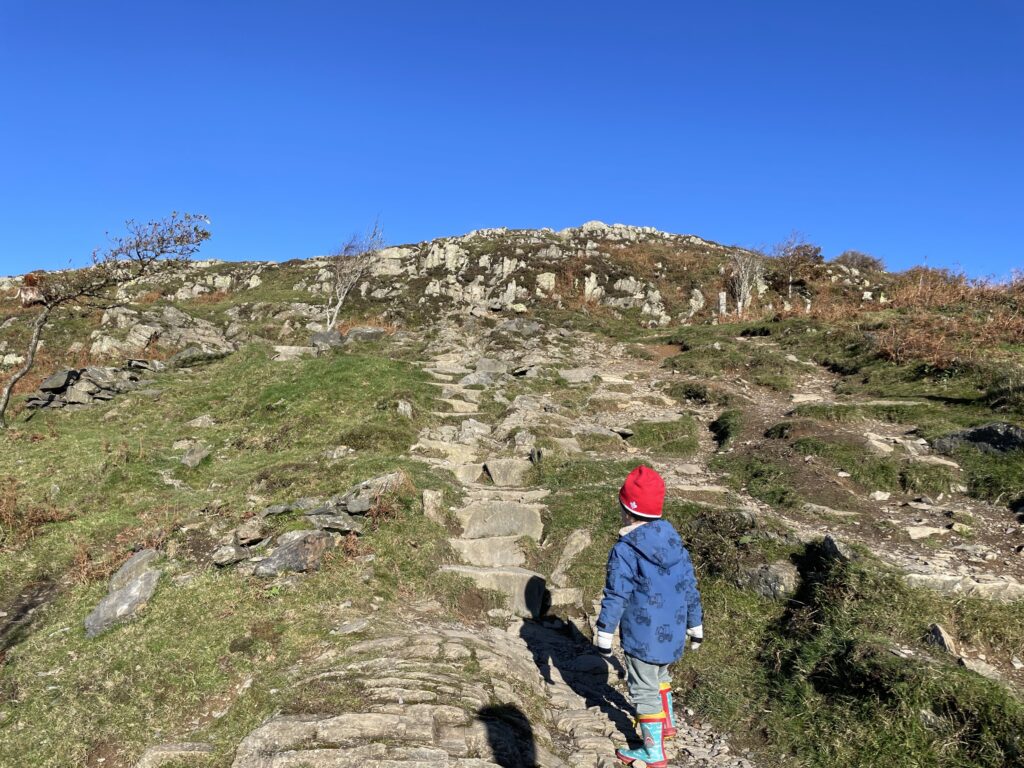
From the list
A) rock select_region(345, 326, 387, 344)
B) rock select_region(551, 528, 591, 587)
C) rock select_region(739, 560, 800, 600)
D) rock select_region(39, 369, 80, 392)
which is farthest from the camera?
rock select_region(345, 326, 387, 344)

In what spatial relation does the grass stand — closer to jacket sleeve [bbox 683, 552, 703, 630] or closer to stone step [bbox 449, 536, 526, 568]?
stone step [bbox 449, 536, 526, 568]

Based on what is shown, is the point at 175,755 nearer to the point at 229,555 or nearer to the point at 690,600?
the point at 229,555

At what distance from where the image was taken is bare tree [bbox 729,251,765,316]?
43594 millimetres

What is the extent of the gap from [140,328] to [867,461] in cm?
3264

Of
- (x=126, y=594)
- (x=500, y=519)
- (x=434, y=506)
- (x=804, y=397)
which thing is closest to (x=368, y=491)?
(x=434, y=506)

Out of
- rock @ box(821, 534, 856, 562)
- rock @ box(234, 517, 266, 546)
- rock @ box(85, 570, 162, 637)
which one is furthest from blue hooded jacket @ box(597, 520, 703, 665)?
rock @ box(85, 570, 162, 637)

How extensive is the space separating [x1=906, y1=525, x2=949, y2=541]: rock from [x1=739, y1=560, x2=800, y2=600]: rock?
88.8 inches

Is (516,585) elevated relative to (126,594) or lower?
lower

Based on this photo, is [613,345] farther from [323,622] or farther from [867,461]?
[323,622]

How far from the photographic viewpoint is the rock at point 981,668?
18.0 feet

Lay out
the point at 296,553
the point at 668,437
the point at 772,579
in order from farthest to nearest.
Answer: the point at 668,437, the point at 296,553, the point at 772,579

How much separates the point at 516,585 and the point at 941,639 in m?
5.61

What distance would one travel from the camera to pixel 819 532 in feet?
29.6

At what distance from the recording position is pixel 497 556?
10016 millimetres
